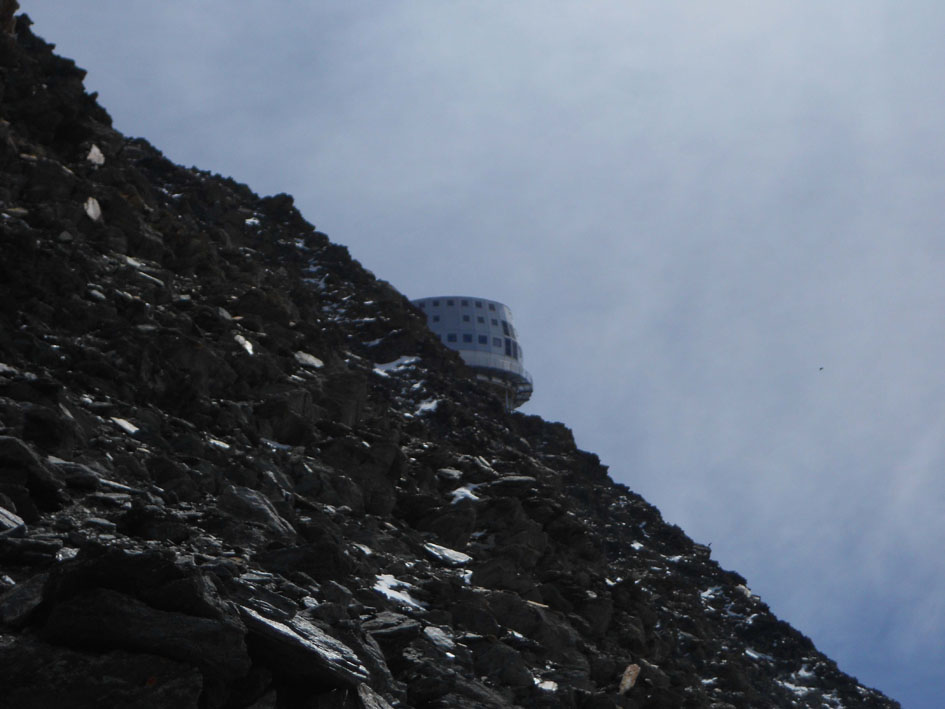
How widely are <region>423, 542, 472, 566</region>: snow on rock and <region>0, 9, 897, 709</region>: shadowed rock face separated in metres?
0.12

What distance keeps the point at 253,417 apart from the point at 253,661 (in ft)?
48.4

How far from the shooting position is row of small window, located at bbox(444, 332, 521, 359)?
288ft

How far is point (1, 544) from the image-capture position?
948 cm

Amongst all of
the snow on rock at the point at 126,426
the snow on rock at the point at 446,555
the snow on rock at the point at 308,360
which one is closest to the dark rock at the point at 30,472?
the snow on rock at the point at 126,426

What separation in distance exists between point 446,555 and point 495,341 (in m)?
66.6

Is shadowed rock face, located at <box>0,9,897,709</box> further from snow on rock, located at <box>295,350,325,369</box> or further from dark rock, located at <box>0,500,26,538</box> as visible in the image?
snow on rock, located at <box>295,350,325,369</box>

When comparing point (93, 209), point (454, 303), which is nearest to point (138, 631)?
point (93, 209)

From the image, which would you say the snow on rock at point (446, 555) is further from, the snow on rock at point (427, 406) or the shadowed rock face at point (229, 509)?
the snow on rock at point (427, 406)

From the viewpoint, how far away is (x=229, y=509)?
15477mm

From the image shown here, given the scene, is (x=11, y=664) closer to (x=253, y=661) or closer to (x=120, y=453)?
(x=253, y=661)

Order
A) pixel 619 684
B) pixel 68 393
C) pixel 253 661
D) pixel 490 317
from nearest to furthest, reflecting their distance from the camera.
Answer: pixel 253 661
pixel 68 393
pixel 619 684
pixel 490 317

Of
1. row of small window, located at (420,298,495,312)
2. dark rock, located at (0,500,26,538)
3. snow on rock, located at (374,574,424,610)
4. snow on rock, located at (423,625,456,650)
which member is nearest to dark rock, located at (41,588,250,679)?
dark rock, located at (0,500,26,538)

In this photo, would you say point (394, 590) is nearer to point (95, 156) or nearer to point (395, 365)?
point (95, 156)

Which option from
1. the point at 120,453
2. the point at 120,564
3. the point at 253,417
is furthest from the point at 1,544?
the point at 253,417
